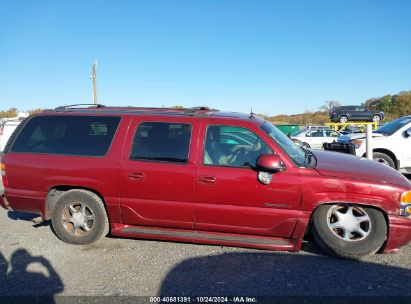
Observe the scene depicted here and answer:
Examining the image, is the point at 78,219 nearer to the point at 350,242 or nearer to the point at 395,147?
the point at 350,242

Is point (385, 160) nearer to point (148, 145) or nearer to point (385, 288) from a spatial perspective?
point (385, 288)

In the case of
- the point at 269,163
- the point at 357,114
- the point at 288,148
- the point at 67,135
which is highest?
the point at 357,114

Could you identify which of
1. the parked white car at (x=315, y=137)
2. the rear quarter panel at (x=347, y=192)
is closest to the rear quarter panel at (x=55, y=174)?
the rear quarter panel at (x=347, y=192)

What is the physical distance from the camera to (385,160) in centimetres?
827

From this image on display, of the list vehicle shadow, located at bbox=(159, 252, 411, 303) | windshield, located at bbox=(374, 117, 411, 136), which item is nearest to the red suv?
vehicle shadow, located at bbox=(159, 252, 411, 303)

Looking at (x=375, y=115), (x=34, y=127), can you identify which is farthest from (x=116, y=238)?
(x=375, y=115)

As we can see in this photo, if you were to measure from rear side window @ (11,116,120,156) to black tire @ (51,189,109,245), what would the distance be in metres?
0.56

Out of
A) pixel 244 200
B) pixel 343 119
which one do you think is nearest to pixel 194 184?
pixel 244 200

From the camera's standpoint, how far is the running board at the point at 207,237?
3.79 m

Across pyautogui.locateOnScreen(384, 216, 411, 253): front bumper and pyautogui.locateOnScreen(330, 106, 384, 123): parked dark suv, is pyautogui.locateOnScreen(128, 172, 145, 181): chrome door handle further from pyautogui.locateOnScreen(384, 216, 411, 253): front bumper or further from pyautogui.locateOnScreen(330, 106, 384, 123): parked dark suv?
pyautogui.locateOnScreen(330, 106, 384, 123): parked dark suv

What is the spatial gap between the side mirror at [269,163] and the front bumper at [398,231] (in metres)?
1.39

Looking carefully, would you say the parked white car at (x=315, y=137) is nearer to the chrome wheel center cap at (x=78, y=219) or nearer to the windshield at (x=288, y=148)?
the windshield at (x=288, y=148)

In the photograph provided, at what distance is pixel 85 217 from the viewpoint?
4309 mm

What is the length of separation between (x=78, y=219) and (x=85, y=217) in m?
0.10
